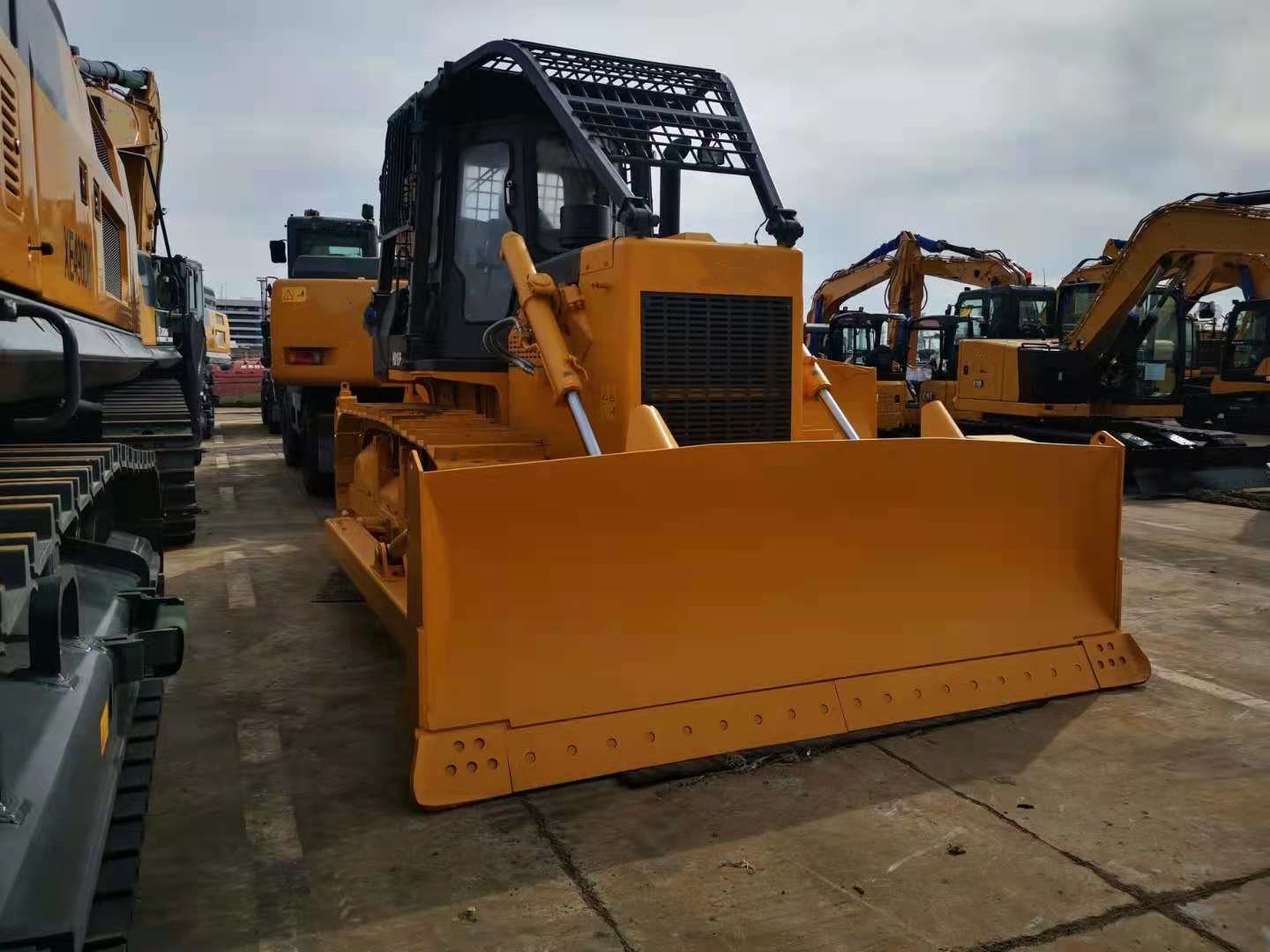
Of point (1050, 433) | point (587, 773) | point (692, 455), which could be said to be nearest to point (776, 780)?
point (587, 773)

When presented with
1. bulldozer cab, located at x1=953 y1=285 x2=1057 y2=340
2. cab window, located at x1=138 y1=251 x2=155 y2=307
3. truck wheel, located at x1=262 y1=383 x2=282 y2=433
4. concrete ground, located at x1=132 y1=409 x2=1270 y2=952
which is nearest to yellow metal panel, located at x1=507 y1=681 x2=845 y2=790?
concrete ground, located at x1=132 y1=409 x2=1270 y2=952

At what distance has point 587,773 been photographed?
327 centimetres

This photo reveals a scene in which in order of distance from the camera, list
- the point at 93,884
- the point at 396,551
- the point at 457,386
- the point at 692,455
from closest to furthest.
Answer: the point at 93,884 → the point at 692,455 → the point at 396,551 → the point at 457,386

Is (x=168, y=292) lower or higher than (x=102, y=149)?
lower

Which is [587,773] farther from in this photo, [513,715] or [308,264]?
[308,264]

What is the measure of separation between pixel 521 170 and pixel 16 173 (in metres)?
3.45

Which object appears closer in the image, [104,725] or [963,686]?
[104,725]

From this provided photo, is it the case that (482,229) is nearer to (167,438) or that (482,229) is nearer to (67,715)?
(167,438)

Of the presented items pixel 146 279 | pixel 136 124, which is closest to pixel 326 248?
pixel 136 124

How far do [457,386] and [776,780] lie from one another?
378 cm

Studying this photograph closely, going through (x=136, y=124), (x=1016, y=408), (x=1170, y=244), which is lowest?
(x=1016, y=408)

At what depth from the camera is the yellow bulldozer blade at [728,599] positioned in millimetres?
3240

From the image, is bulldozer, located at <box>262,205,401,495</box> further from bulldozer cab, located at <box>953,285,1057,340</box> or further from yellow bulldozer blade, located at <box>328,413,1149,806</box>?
bulldozer cab, located at <box>953,285,1057,340</box>

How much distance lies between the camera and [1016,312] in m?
15.8
